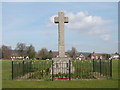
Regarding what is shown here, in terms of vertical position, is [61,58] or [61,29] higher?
[61,29]

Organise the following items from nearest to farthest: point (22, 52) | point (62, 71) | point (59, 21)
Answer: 1. point (62, 71)
2. point (59, 21)
3. point (22, 52)

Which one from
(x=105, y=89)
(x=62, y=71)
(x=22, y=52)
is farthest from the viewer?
(x=22, y=52)

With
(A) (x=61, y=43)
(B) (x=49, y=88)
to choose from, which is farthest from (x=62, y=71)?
(B) (x=49, y=88)

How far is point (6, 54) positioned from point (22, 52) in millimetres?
7605

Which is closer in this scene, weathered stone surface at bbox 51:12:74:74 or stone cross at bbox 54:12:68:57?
weathered stone surface at bbox 51:12:74:74

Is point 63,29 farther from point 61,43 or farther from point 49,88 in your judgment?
point 49,88

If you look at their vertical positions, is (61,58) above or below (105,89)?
above

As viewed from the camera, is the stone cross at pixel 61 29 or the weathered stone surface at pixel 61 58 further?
the stone cross at pixel 61 29

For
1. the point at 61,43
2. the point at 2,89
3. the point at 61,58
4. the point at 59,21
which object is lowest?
the point at 2,89

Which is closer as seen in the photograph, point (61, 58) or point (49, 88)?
point (49, 88)

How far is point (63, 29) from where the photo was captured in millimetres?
17906

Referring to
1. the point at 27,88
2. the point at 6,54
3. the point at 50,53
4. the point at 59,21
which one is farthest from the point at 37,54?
the point at 27,88

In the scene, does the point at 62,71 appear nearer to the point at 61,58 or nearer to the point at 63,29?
the point at 61,58

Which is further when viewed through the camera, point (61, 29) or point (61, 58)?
point (61, 29)
